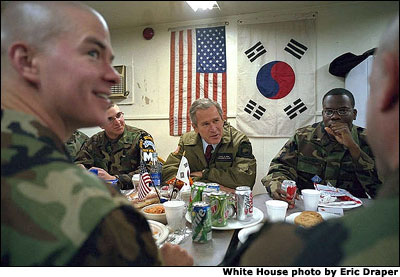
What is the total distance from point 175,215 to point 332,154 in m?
1.03

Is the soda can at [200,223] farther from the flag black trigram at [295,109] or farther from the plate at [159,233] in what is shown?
the flag black trigram at [295,109]

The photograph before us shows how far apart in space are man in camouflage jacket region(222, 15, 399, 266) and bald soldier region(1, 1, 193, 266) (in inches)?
7.9

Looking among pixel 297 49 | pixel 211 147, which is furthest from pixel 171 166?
pixel 297 49

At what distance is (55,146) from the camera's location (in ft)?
1.05

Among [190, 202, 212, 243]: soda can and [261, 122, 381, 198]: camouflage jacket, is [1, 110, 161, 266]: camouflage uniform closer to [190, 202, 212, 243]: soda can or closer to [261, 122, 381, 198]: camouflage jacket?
[190, 202, 212, 243]: soda can

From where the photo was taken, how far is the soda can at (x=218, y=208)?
2.46 ft

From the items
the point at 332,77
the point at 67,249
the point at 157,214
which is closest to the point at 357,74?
the point at 332,77

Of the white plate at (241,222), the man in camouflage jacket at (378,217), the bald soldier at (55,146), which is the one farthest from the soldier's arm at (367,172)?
the bald soldier at (55,146)

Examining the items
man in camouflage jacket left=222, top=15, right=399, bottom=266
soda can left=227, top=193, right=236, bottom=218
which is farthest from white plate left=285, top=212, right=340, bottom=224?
man in camouflage jacket left=222, top=15, right=399, bottom=266

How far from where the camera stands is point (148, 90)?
0.59 metres

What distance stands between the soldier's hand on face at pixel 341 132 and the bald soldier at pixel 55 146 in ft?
4.14

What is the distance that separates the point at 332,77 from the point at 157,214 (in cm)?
190

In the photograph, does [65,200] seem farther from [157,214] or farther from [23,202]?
[157,214]

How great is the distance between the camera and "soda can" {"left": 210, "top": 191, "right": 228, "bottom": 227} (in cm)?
75
